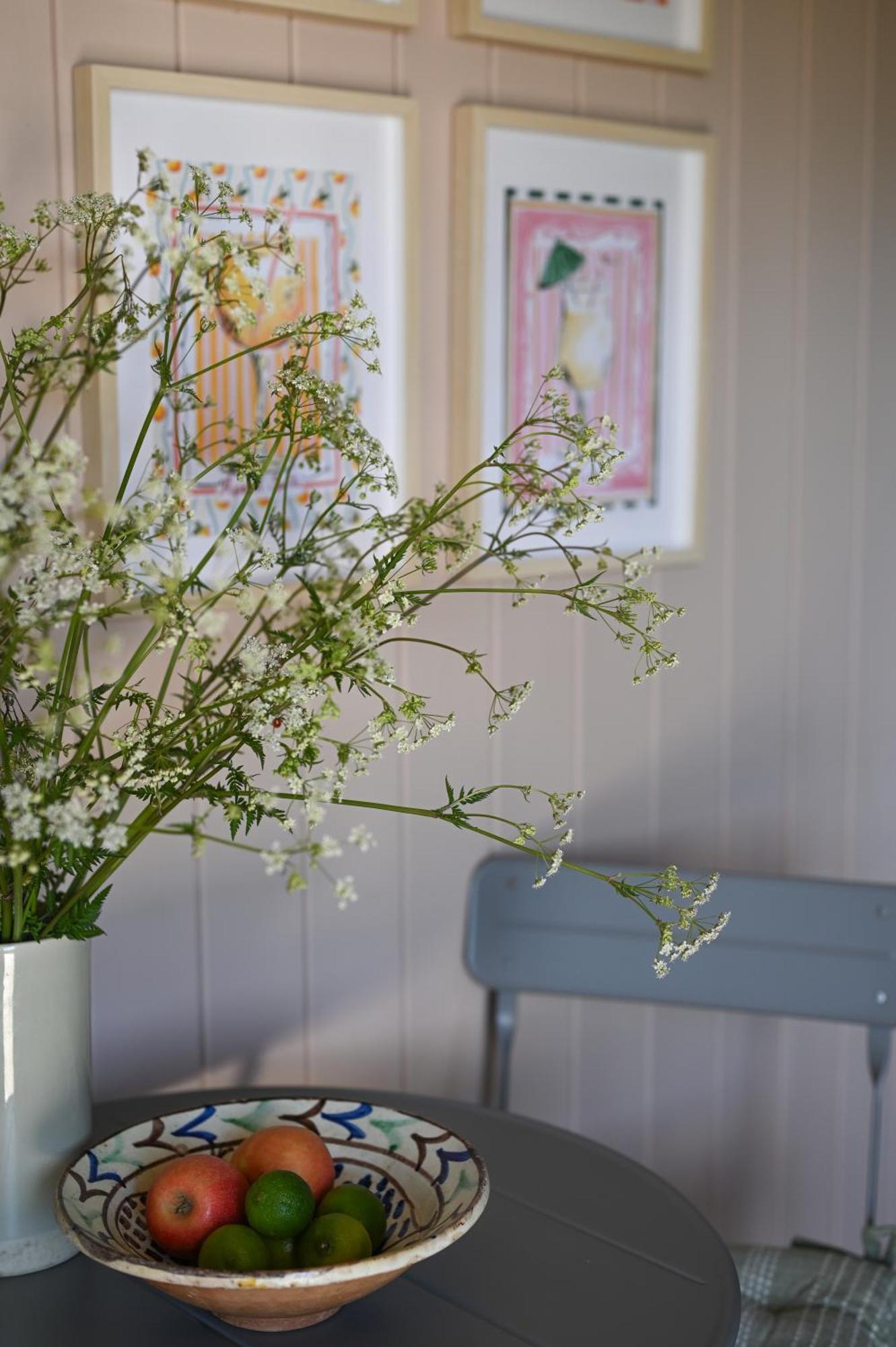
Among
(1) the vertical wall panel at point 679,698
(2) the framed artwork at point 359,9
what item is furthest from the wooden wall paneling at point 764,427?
(2) the framed artwork at point 359,9

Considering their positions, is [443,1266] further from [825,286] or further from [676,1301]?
[825,286]

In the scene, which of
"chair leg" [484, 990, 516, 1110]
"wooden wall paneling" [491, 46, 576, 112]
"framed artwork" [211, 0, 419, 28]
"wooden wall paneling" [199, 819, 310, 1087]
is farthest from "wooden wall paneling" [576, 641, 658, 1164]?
"framed artwork" [211, 0, 419, 28]

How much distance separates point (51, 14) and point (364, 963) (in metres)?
1.13

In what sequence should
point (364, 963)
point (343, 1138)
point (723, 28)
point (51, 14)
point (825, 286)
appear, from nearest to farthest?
point (343, 1138) < point (51, 14) < point (364, 963) < point (723, 28) < point (825, 286)

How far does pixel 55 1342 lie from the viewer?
3.81ft

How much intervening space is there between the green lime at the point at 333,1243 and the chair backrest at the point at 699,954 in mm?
788

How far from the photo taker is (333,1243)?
1.15 m

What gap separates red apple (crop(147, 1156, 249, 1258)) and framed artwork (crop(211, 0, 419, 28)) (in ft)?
3.91

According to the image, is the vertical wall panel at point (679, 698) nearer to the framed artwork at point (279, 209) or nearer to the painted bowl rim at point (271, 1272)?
the framed artwork at point (279, 209)

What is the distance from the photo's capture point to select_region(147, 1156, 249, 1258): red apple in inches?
Result: 46.8

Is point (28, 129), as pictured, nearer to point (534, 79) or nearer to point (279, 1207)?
point (534, 79)

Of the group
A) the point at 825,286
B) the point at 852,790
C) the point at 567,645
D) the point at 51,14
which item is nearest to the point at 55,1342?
the point at 567,645

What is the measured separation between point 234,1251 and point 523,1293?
262mm

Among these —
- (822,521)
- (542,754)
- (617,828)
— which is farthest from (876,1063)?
(822,521)
